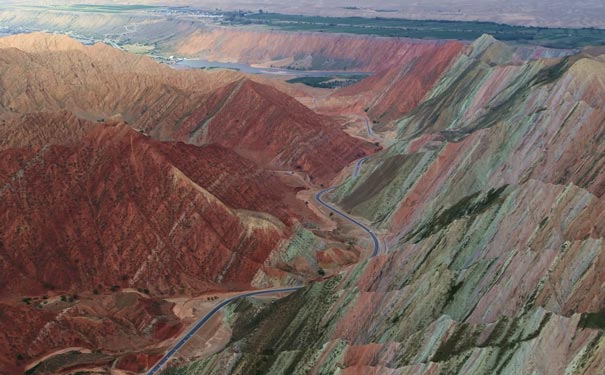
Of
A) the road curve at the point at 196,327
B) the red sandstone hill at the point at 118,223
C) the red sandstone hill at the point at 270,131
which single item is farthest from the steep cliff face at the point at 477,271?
the red sandstone hill at the point at 270,131

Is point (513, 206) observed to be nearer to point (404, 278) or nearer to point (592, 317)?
point (404, 278)

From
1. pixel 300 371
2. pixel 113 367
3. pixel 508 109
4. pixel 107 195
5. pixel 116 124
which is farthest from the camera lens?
pixel 508 109

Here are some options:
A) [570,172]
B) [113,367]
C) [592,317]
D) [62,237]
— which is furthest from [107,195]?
[592,317]

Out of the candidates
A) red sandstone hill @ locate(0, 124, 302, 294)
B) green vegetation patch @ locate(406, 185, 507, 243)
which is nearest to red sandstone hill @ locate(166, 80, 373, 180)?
red sandstone hill @ locate(0, 124, 302, 294)

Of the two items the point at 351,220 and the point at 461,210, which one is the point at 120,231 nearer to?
the point at 351,220

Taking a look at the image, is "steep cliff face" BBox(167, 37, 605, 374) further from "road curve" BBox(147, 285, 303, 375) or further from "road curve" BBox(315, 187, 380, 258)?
"road curve" BBox(147, 285, 303, 375)

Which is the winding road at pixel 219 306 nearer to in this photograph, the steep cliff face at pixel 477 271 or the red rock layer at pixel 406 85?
the steep cliff face at pixel 477 271

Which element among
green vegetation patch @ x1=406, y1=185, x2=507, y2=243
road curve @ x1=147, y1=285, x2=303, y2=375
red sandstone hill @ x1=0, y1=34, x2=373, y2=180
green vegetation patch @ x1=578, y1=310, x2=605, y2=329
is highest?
green vegetation patch @ x1=578, y1=310, x2=605, y2=329

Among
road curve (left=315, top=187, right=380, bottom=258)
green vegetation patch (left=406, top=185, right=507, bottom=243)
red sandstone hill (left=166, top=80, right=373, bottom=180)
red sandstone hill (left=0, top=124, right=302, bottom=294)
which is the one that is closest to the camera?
green vegetation patch (left=406, top=185, right=507, bottom=243)
